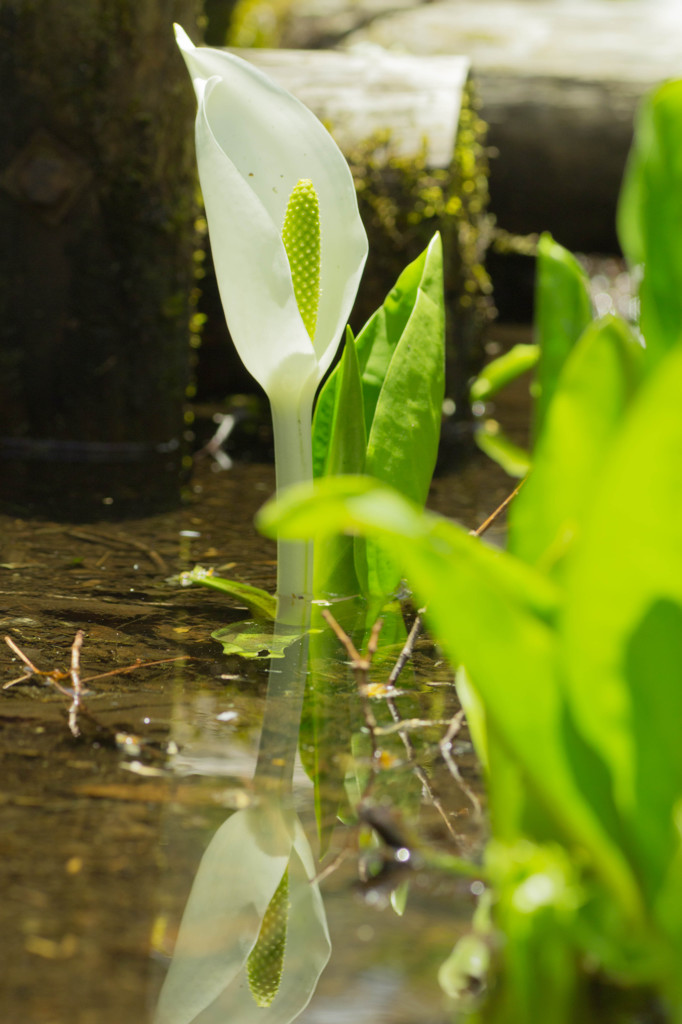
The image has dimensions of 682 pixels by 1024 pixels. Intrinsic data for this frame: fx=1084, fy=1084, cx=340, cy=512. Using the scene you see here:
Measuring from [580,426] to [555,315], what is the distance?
227mm

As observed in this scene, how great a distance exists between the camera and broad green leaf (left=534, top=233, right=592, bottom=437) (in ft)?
2.32

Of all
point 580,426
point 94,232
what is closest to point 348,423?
point 580,426

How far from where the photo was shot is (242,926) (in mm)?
569

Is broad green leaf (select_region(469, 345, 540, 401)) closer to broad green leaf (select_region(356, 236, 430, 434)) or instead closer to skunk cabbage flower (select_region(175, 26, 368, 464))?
broad green leaf (select_region(356, 236, 430, 434))

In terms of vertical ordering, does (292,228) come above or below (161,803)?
above

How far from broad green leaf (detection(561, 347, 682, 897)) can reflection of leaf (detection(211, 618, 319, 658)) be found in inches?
19.6

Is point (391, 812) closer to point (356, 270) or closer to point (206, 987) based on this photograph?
point (206, 987)

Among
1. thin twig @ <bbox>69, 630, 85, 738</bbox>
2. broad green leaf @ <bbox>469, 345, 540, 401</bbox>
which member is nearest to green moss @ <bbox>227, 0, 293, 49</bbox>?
broad green leaf @ <bbox>469, 345, 540, 401</bbox>

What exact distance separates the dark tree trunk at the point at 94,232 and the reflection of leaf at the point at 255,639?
0.77m

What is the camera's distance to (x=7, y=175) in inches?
70.8

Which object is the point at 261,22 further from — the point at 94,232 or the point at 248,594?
the point at 248,594

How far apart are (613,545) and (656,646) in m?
0.05

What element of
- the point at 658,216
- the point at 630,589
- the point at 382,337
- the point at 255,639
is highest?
the point at 658,216

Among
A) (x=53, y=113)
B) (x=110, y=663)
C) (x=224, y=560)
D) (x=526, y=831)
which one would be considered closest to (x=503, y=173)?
(x=53, y=113)
